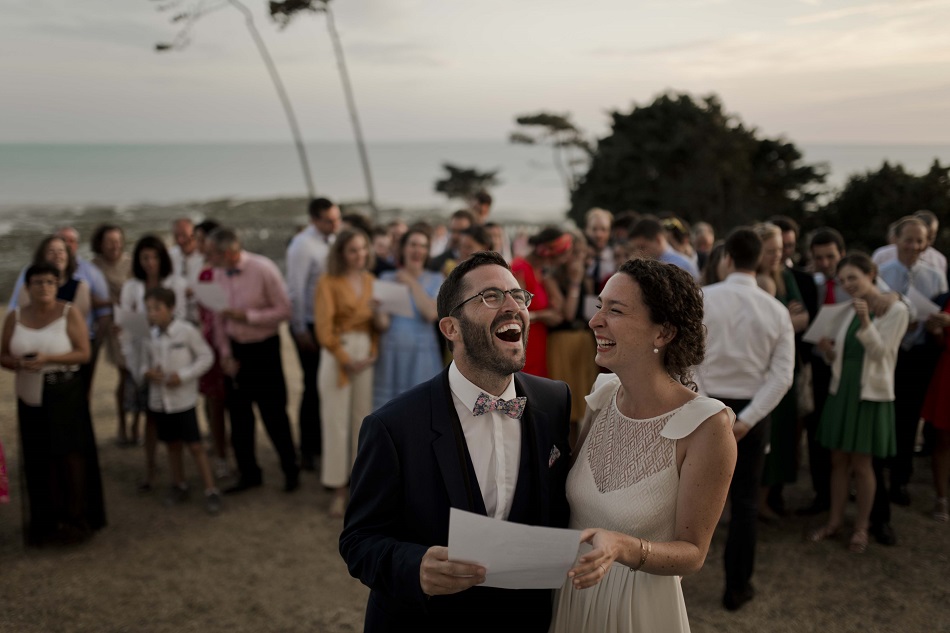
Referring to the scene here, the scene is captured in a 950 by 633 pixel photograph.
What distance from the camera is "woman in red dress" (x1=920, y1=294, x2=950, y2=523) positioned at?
528cm

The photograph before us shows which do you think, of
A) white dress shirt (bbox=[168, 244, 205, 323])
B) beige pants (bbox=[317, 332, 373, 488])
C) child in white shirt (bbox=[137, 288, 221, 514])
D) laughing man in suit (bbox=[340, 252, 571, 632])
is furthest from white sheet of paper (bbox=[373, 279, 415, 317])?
laughing man in suit (bbox=[340, 252, 571, 632])

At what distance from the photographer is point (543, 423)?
216 cm

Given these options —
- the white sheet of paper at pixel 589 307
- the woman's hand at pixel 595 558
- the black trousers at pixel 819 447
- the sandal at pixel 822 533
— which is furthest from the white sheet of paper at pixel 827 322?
the woman's hand at pixel 595 558

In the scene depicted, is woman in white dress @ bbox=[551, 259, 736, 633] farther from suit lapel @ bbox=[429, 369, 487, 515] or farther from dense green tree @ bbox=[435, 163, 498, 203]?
dense green tree @ bbox=[435, 163, 498, 203]

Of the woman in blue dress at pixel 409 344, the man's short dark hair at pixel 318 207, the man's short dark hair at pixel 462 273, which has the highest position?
the man's short dark hair at pixel 318 207

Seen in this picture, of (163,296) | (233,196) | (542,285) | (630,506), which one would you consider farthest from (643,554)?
(233,196)

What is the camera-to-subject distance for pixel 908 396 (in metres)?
5.55

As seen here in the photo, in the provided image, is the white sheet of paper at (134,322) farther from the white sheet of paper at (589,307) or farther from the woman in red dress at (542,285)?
the white sheet of paper at (589,307)

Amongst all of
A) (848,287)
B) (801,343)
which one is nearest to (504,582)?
(848,287)

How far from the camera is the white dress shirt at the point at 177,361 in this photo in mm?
5555

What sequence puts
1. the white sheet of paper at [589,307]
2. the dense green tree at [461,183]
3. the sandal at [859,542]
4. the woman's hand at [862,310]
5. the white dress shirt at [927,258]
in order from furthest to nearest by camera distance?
the dense green tree at [461,183], the white dress shirt at [927,258], the white sheet of paper at [589,307], the sandal at [859,542], the woman's hand at [862,310]

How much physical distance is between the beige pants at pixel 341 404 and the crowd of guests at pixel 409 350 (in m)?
0.01

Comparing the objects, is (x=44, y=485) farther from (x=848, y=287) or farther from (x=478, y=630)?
(x=848, y=287)

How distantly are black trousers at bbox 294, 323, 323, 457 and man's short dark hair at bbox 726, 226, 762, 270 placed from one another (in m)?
3.88
